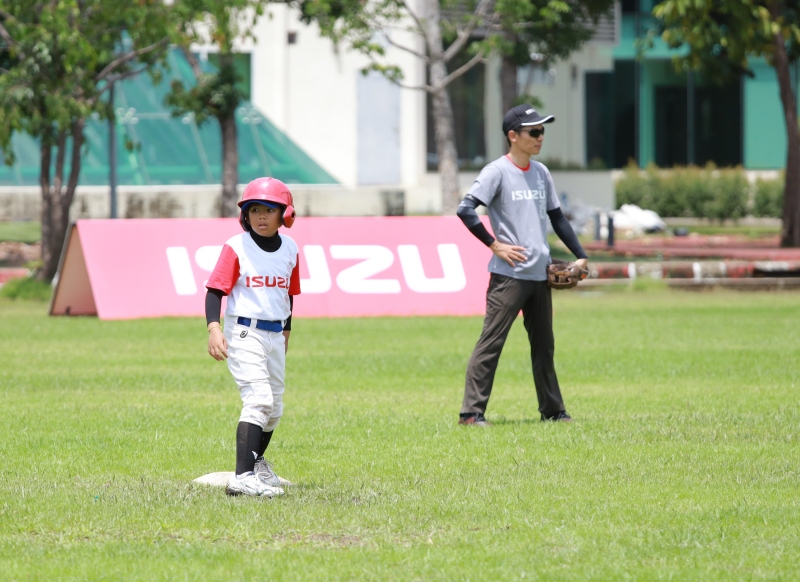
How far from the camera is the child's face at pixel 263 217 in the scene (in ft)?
23.0

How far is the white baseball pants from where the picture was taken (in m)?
6.94

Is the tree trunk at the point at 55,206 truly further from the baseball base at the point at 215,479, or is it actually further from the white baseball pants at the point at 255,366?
the white baseball pants at the point at 255,366

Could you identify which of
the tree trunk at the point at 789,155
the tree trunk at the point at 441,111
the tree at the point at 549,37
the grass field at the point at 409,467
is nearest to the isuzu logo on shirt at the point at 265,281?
the grass field at the point at 409,467

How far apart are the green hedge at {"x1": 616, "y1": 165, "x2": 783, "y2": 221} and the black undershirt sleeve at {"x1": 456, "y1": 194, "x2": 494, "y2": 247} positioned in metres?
35.8

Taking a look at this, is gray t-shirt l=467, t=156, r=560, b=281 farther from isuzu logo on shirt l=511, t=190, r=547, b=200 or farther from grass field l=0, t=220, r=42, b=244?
grass field l=0, t=220, r=42, b=244

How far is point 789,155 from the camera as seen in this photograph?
88.9ft

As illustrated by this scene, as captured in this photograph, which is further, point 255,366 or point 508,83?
point 508,83

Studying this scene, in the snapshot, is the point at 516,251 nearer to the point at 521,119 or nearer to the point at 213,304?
the point at 521,119

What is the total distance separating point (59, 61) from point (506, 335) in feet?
45.6

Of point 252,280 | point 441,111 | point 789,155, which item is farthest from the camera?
point 789,155

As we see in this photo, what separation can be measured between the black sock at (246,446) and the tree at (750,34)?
61.2ft

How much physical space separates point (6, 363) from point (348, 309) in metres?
5.79

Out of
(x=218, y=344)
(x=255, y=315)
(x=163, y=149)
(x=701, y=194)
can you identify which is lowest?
(x=218, y=344)

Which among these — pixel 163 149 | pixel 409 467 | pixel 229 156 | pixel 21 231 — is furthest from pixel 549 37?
pixel 409 467
